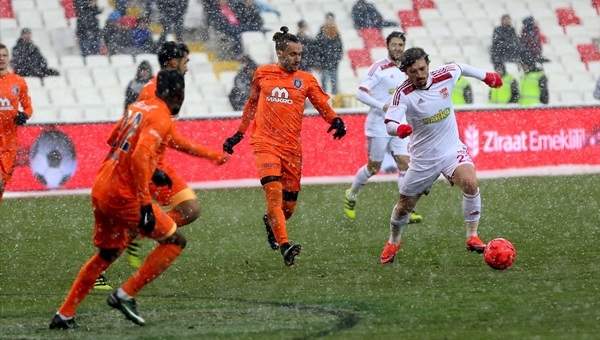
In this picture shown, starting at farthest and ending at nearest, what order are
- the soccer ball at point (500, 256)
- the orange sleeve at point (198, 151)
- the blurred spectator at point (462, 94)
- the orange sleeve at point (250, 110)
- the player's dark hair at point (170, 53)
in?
the blurred spectator at point (462, 94) < the orange sleeve at point (250, 110) < the soccer ball at point (500, 256) < the player's dark hair at point (170, 53) < the orange sleeve at point (198, 151)

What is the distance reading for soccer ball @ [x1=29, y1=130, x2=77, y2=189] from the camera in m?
17.5

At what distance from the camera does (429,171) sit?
10.6 meters

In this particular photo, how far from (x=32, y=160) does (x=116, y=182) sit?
391 inches

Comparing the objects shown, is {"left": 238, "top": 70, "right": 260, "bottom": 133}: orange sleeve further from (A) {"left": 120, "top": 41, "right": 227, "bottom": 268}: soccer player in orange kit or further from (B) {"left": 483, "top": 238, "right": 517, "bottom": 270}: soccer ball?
(B) {"left": 483, "top": 238, "right": 517, "bottom": 270}: soccer ball

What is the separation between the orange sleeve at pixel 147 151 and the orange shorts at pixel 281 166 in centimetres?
317

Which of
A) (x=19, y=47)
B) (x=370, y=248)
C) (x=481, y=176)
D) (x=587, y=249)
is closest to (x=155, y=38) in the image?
(x=19, y=47)

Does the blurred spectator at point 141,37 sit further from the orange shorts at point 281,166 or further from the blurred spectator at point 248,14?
the orange shorts at point 281,166

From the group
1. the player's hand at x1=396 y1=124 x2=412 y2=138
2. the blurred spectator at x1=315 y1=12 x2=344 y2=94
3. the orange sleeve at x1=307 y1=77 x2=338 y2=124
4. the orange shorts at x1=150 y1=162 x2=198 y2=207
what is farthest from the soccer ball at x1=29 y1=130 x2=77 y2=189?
the player's hand at x1=396 y1=124 x2=412 y2=138

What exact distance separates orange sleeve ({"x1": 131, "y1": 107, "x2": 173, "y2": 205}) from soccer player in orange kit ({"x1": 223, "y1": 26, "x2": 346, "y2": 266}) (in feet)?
10.4

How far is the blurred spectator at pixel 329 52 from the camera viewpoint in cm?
2178

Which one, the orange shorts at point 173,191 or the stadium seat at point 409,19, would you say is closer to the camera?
the orange shorts at point 173,191

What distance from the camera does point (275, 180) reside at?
10.9 m

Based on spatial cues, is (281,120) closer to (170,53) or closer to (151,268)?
(170,53)

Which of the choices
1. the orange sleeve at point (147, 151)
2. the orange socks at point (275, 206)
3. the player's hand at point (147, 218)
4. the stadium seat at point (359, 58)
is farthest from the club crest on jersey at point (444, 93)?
the stadium seat at point (359, 58)
